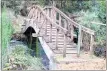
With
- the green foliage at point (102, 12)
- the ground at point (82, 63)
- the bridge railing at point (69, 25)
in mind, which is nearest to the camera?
the ground at point (82, 63)

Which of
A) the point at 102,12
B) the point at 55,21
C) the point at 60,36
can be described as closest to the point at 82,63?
the point at 60,36

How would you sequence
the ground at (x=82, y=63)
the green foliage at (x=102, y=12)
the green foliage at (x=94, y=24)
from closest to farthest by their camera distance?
1. the ground at (x=82, y=63)
2. the green foliage at (x=94, y=24)
3. the green foliage at (x=102, y=12)

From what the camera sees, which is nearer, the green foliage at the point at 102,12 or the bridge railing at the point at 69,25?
the bridge railing at the point at 69,25

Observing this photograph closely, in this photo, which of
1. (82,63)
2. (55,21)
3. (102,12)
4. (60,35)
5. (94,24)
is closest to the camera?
(82,63)

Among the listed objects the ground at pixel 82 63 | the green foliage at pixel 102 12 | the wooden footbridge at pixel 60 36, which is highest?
the green foliage at pixel 102 12

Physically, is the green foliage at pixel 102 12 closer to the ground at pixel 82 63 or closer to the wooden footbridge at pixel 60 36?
the wooden footbridge at pixel 60 36

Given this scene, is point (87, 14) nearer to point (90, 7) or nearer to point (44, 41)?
point (90, 7)

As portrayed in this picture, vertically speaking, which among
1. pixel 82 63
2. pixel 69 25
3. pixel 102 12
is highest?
pixel 102 12

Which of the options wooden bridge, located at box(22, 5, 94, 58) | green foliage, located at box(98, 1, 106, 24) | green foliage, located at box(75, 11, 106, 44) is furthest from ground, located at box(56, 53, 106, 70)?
green foliage, located at box(98, 1, 106, 24)

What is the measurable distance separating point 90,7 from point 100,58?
3.31 meters

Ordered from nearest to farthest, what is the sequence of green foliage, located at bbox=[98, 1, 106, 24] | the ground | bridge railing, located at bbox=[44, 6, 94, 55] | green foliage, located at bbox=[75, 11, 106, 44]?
the ground, bridge railing, located at bbox=[44, 6, 94, 55], green foliage, located at bbox=[75, 11, 106, 44], green foliage, located at bbox=[98, 1, 106, 24]

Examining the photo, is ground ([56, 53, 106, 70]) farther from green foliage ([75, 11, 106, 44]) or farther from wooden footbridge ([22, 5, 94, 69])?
green foliage ([75, 11, 106, 44])

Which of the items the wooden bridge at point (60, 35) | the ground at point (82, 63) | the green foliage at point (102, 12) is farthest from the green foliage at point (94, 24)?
the ground at point (82, 63)

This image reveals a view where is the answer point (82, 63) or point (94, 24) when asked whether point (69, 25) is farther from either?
point (82, 63)
